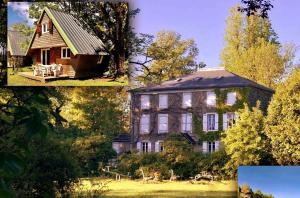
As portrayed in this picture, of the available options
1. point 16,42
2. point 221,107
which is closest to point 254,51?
point 221,107

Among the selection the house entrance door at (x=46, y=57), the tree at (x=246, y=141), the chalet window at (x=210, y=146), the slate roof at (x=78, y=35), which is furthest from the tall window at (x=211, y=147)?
the house entrance door at (x=46, y=57)

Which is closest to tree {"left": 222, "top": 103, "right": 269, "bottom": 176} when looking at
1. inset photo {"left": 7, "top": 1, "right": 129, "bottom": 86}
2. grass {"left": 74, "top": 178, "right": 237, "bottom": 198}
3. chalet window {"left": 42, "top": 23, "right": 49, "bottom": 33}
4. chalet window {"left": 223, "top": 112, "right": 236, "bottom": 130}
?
chalet window {"left": 223, "top": 112, "right": 236, "bottom": 130}

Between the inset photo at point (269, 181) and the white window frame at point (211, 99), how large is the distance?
620 mm

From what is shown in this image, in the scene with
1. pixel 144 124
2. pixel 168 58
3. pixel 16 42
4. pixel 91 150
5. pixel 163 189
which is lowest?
pixel 163 189

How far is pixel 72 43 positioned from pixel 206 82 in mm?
1264

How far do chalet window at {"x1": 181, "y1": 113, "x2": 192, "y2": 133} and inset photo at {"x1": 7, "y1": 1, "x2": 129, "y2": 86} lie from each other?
62 cm

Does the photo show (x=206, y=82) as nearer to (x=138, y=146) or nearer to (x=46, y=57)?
(x=138, y=146)

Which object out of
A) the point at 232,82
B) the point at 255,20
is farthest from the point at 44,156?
the point at 255,20

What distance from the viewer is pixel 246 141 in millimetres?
4895

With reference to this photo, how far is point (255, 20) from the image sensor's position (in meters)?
4.92

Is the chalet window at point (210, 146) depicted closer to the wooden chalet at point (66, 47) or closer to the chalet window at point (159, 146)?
the chalet window at point (159, 146)

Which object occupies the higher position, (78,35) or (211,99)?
(78,35)

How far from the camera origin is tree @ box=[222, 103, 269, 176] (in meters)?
4.87

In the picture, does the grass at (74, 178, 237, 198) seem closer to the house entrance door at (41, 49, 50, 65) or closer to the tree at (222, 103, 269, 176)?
the tree at (222, 103, 269, 176)
